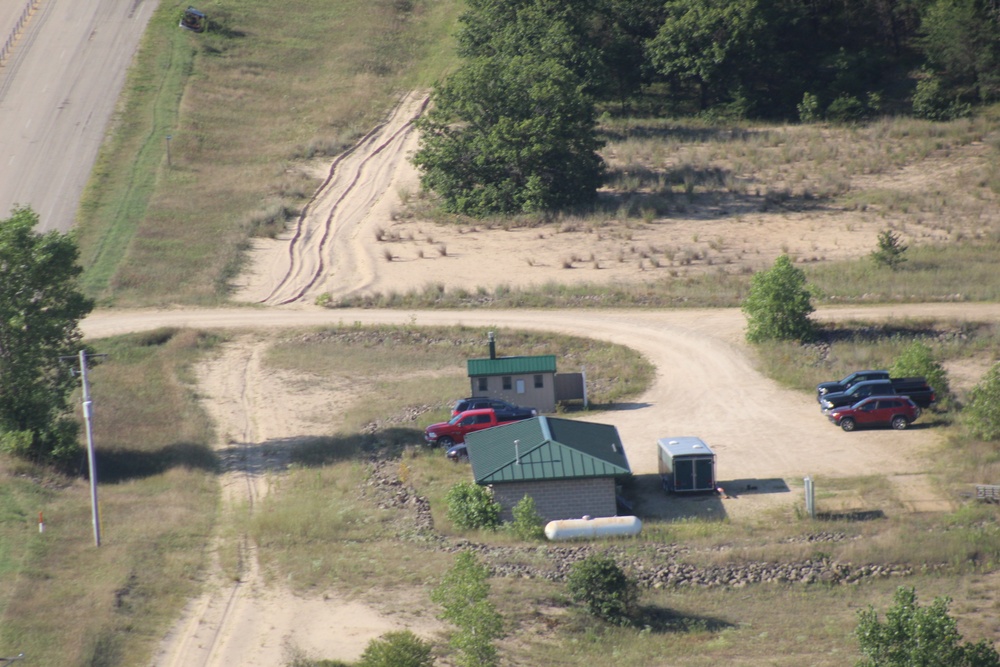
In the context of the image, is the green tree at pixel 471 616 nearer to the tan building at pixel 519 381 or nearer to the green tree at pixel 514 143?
the tan building at pixel 519 381

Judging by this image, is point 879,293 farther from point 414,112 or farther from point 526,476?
point 414,112

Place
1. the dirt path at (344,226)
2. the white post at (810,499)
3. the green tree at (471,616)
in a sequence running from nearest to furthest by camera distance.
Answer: the green tree at (471,616) → the white post at (810,499) → the dirt path at (344,226)

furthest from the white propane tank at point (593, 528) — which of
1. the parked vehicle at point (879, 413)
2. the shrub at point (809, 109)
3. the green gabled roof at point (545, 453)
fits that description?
the shrub at point (809, 109)

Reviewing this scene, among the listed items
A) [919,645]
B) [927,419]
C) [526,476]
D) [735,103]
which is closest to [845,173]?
[735,103]

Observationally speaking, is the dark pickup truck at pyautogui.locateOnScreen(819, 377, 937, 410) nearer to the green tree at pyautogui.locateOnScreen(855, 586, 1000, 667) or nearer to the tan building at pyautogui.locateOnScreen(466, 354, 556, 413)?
the tan building at pyautogui.locateOnScreen(466, 354, 556, 413)

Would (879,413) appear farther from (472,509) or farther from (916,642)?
(916,642)
